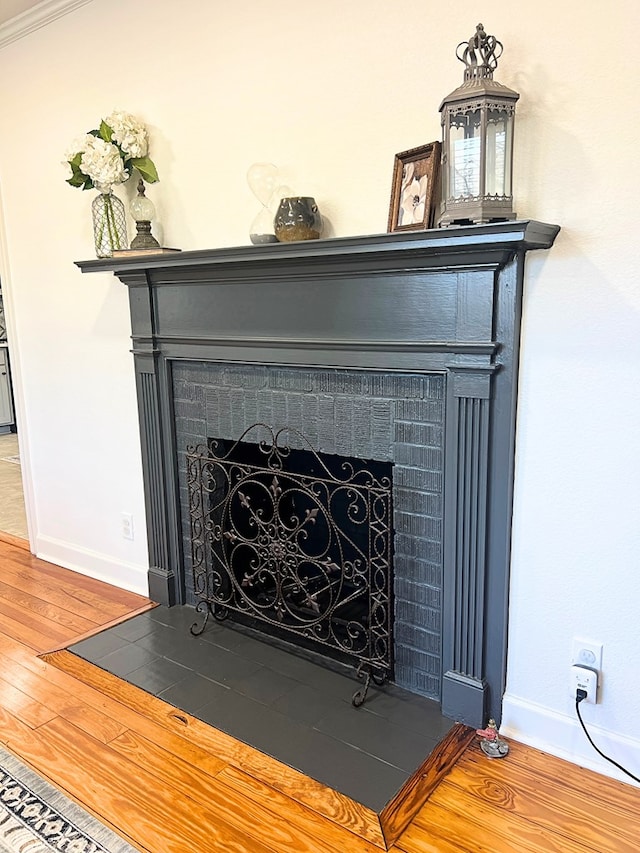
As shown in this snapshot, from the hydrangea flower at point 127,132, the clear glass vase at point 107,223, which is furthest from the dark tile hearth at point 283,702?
the hydrangea flower at point 127,132

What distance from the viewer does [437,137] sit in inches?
72.6

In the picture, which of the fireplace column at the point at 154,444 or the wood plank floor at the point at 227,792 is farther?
the fireplace column at the point at 154,444

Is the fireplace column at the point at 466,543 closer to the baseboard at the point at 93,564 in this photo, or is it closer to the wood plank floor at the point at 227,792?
the wood plank floor at the point at 227,792

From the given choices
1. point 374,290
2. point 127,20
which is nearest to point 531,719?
point 374,290

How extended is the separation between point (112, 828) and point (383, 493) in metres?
1.10

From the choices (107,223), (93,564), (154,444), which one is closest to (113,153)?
(107,223)

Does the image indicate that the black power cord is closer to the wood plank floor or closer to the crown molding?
the wood plank floor

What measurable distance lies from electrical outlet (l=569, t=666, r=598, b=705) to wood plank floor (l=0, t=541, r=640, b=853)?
0.21 metres

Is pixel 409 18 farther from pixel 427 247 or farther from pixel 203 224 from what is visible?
pixel 203 224

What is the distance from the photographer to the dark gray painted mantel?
1.76m

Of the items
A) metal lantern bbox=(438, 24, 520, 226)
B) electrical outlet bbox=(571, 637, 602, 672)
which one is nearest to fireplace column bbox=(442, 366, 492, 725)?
electrical outlet bbox=(571, 637, 602, 672)

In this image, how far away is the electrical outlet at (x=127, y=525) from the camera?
9.70 feet

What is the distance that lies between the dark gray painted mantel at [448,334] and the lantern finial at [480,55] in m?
0.38

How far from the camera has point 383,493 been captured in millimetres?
1983
